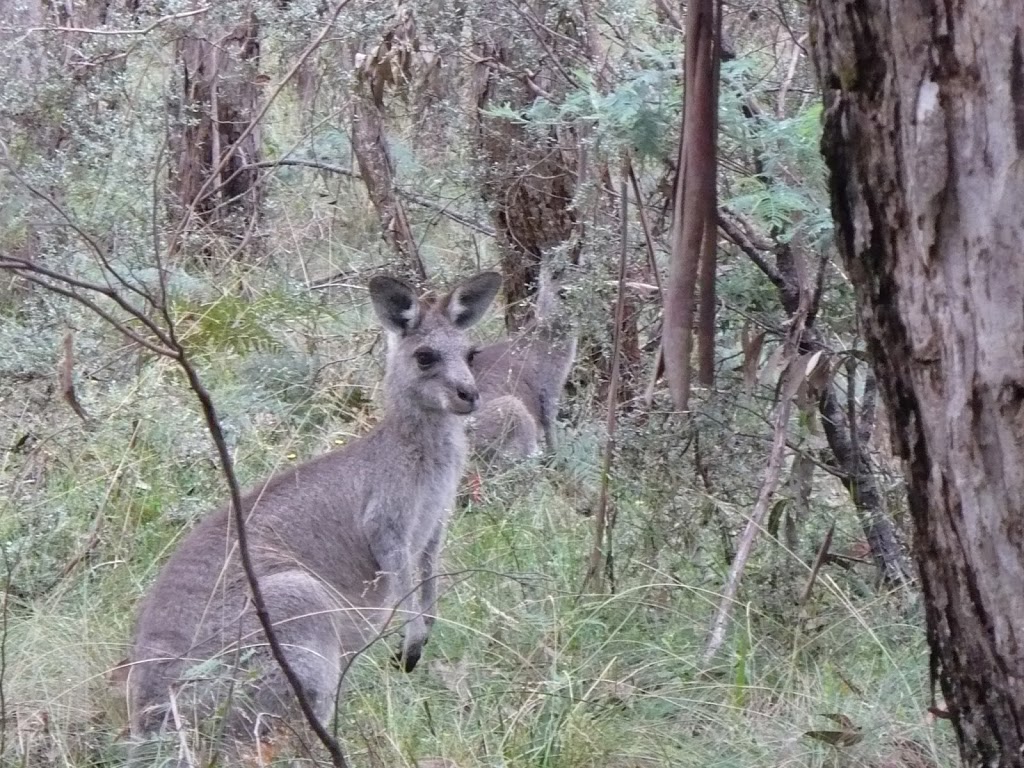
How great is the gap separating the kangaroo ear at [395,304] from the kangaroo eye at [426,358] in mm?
175

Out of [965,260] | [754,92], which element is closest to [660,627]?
[754,92]

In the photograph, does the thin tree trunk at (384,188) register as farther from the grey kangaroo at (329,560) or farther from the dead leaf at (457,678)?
the dead leaf at (457,678)

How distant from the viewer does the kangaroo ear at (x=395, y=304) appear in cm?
574

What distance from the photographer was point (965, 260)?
218 centimetres

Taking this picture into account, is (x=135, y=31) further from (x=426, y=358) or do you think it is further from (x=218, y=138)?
(x=426, y=358)

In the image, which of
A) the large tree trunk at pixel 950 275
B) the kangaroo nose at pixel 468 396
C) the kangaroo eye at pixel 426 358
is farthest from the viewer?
the kangaroo eye at pixel 426 358

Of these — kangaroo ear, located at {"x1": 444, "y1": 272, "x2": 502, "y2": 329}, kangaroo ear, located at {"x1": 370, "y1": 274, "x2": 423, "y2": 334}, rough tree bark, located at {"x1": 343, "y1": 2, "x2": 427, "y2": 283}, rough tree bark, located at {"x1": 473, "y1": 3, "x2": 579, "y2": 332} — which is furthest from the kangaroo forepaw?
rough tree bark, located at {"x1": 343, "y1": 2, "x2": 427, "y2": 283}

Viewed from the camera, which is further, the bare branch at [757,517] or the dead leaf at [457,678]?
the bare branch at [757,517]

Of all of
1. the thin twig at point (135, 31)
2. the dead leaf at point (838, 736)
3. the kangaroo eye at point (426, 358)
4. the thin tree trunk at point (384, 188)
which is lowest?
the dead leaf at point (838, 736)

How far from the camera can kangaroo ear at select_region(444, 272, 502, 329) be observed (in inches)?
232

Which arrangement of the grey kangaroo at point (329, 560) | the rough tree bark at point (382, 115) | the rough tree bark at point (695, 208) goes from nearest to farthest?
the rough tree bark at point (695, 208) < the grey kangaroo at point (329, 560) < the rough tree bark at point (382, 115)

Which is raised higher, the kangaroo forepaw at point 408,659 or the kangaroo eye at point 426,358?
the kangaroo eye at point 426,358

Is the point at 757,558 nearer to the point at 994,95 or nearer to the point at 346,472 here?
the point at 346,472

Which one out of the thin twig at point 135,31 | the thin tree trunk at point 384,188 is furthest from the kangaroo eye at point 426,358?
the thin twig at point 135,31
